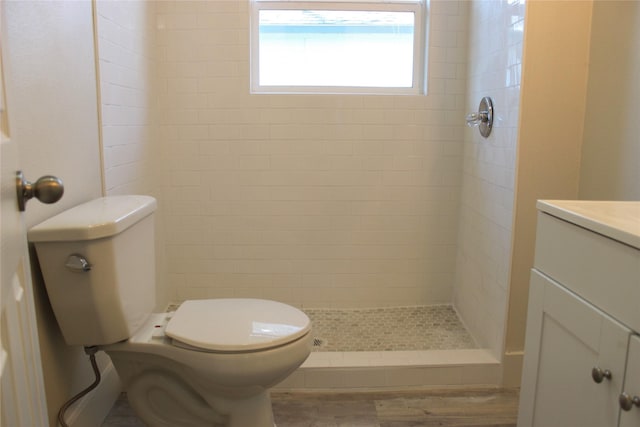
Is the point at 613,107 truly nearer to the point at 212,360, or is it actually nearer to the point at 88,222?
the point at 212,360

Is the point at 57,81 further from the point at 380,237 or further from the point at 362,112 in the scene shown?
the point at 380,237

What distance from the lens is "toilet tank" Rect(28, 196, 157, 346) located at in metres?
1.37

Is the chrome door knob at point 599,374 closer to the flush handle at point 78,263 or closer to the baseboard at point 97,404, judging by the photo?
the flush handle at point 78,263

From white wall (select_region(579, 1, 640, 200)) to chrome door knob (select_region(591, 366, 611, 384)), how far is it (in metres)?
0.84

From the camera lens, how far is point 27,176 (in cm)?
133

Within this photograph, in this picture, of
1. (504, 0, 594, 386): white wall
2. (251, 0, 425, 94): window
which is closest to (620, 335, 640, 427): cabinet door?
(504, 0, 594, 386): white wall

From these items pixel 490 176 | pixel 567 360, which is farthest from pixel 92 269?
pixel 490 176

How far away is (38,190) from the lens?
0.85 m

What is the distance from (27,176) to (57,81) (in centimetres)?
35

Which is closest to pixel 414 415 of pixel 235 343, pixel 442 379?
pixel 442 379

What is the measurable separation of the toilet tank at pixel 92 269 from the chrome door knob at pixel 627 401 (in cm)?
123

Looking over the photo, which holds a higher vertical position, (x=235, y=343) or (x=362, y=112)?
(x=362, y=112)

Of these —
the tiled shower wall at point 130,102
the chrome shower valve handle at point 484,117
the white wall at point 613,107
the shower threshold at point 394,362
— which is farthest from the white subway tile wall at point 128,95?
the white wall at point 613,107

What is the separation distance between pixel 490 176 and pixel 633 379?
143 cm
